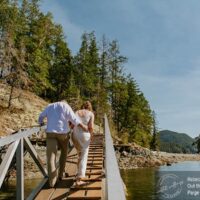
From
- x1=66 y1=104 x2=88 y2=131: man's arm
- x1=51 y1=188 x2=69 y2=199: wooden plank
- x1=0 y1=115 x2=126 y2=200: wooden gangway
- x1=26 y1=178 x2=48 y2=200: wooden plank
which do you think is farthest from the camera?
x1=66 y1=104 x2=88 y2=131: man's arm

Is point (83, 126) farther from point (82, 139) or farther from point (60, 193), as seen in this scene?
point (60, 193)

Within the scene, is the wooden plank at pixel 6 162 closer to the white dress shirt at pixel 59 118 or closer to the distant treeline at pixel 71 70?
the white dress shirt at pixel 59 118

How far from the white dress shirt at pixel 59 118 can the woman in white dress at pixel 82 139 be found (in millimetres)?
408

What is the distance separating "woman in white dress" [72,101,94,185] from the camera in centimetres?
717

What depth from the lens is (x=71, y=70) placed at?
61438mm

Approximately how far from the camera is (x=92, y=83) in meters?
61.4

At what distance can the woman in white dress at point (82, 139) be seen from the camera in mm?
7168

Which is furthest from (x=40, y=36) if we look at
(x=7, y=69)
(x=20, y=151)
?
(x=20, y=151)

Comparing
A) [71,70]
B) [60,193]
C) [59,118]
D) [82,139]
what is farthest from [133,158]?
[60,193]

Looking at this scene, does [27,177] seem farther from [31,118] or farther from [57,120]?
[57,120]

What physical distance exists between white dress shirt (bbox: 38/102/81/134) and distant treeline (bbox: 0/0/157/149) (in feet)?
120

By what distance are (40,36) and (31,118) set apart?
69.5 ft

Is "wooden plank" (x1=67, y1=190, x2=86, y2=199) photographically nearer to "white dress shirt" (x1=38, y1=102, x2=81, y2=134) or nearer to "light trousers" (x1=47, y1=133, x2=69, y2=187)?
"light trousers" (x1=47, y1=133, x2=69, y2=187)

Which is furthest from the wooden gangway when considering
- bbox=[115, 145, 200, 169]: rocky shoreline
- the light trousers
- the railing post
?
bbox=[115, 145, 200, 169]: rocky shoreline
